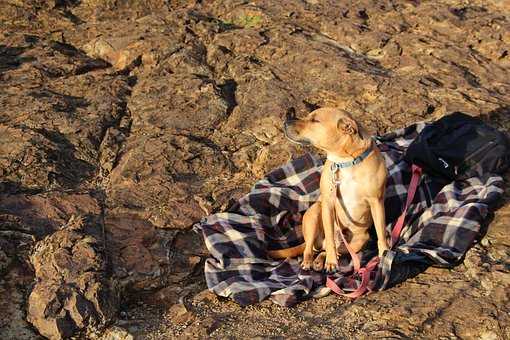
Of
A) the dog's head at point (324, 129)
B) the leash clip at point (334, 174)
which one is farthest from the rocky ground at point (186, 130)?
the dog's head at point (324, 129)

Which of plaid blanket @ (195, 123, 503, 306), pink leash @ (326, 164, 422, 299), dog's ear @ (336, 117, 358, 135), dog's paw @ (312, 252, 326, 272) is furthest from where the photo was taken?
dog's paw @ (312, 252, 326, 272)

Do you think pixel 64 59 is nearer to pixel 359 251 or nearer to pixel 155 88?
pixel 155 88

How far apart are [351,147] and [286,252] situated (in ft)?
3.74

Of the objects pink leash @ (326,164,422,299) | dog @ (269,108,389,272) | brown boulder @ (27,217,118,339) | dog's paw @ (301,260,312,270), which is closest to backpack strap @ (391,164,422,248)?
pink leash @ (326,164,422,299)

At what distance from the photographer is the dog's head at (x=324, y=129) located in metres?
4.43

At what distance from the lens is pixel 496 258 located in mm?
4305

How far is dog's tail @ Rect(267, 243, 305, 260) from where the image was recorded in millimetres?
4902

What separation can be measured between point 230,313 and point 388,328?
1.16 meters

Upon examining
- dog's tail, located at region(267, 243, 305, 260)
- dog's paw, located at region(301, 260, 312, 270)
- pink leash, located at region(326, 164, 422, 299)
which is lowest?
dog's tail, located at region(267, 243, 305, 260)

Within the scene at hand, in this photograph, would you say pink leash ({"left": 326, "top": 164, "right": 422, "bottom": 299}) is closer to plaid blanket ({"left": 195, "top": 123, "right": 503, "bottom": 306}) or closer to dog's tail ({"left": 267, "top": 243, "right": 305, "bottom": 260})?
plaid blanket ({"left": 195, "top": 123, "right": 503, "bottom": 306})

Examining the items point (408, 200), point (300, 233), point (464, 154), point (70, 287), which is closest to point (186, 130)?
point (300, 233)

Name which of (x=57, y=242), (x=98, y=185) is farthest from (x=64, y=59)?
(x=57, y=242)

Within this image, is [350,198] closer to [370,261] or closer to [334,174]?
[334,174]

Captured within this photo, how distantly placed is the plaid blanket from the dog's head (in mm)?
943
